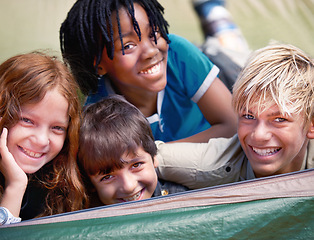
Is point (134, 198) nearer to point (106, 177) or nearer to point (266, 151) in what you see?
point (106, 177)

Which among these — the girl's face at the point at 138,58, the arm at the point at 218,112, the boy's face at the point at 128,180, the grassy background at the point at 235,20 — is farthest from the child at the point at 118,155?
the grassy background at the point at 235,20

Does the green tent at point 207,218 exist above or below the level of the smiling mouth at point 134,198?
above

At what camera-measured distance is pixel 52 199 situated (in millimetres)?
1009

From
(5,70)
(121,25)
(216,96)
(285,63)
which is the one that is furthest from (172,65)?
(5,70)

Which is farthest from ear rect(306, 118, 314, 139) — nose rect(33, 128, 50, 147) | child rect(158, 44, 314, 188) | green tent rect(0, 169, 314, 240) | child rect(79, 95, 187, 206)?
nose rect(33, 128, 50, 147)

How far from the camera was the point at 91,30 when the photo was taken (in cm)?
107

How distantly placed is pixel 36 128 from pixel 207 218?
41 centimetres

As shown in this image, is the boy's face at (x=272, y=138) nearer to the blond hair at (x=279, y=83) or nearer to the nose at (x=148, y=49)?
the blond hair at (x=279, y=83)

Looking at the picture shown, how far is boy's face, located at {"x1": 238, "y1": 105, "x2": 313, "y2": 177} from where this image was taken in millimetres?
926

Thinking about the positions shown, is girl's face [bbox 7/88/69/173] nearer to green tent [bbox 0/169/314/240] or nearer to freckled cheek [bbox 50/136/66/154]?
freckled cheek [bbox 50/136/66/154]

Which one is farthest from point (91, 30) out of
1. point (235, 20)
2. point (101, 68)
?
point (235, 20)

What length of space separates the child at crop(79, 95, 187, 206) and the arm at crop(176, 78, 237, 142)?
0.84 ft

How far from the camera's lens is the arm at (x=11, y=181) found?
863 mm

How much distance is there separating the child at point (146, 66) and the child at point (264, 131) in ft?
0.63
